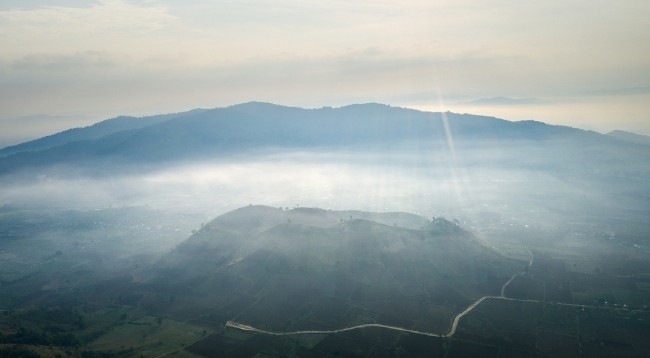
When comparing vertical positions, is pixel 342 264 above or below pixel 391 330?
above

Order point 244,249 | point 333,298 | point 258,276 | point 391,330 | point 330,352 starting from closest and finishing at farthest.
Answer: point 330,352 → point 391,330 → point 333,298 → point 258,276 → point 244,249

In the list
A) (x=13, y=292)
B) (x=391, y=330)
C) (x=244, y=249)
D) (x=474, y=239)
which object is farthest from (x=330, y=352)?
(x=13, y=292)

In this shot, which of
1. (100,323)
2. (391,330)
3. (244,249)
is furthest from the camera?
(244,249)

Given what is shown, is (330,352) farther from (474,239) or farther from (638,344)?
(474,239)

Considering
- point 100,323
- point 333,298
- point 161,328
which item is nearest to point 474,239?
point 333,298

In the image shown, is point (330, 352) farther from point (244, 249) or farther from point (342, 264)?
point (244, 249)

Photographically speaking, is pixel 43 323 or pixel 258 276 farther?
pixel 258 276
